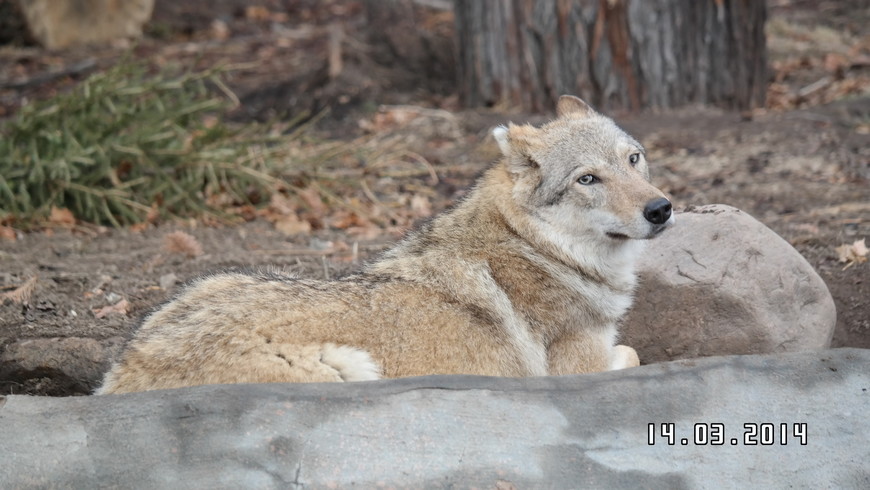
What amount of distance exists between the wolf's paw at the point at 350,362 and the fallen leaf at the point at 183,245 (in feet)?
11.7

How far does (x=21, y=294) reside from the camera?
255 inches

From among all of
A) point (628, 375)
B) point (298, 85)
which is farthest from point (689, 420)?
point (298, 85)

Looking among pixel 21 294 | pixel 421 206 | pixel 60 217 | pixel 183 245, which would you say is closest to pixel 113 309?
pixel 21 294

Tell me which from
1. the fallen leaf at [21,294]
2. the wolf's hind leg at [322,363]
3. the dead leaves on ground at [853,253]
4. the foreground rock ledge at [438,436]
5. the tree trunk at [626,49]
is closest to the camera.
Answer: the foreground rock ledge at [438,436]

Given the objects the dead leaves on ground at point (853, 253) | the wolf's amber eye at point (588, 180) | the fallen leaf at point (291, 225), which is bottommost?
the fallen leaf at point (291, 225)

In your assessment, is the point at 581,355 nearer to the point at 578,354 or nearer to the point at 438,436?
the point at 578,354

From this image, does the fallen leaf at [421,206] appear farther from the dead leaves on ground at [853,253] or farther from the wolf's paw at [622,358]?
the wolf's paw at [622,358]

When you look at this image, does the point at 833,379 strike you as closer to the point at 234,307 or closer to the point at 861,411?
the point at 861,411

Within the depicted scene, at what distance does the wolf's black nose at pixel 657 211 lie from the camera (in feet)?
15.8

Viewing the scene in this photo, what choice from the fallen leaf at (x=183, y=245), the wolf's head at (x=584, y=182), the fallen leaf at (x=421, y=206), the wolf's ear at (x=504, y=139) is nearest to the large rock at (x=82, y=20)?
the fallen leaf at (x=421, y=206)

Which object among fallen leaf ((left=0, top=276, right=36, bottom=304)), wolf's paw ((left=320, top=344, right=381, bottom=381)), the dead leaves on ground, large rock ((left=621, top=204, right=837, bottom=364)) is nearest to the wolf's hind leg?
wolf's paw ((left=320, top=344, right=381, bottom=381))

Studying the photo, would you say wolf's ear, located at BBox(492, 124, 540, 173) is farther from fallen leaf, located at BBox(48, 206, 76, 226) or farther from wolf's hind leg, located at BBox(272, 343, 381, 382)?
fallen leaf, located at BBox(48, 206, 76, 226)

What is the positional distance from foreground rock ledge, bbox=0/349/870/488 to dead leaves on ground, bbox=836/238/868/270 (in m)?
2.70

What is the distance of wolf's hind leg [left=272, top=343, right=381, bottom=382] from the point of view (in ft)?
13.9
